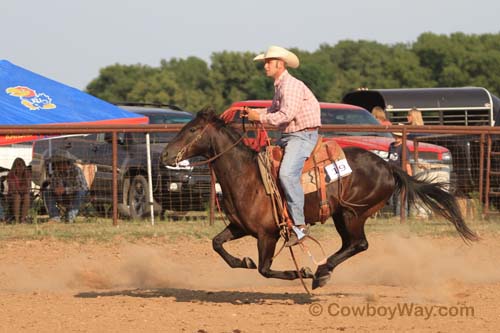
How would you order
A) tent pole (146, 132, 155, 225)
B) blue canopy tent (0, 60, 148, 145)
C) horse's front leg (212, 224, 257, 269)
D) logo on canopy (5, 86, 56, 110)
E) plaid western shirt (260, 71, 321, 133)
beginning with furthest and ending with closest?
1. logo on canopy (5, 86, 56, 110)
2. blue canopy tent (0, 60, 148, 145)
3. tent pole (146, 132, 155, 225)
4. horse's front leg (212, 224, 257, 269)
5. plaid western shirt (260, 71, 321, 133)

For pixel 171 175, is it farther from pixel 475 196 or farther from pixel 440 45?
pixel 440 45

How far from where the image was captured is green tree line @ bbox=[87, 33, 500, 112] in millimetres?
60250

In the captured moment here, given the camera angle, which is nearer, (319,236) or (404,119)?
(319,236)

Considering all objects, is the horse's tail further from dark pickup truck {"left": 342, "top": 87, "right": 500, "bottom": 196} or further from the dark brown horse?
dark pickup truck {"left": 342, "top": 87, "right": 500, "bottom": 196}

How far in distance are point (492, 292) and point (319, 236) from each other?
459 cm

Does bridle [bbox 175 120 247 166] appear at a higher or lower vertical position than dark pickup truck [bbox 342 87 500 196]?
lower

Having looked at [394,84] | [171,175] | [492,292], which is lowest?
[492,292]

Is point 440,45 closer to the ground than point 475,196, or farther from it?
farther from it

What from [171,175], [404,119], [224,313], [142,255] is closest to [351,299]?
[224,313]

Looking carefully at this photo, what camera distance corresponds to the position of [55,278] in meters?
11.9

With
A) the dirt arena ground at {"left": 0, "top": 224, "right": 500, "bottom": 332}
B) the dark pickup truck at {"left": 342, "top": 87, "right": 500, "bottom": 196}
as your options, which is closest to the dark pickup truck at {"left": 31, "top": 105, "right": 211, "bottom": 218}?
the dirt arena ground at {"left": 0, "top": 224, "right": 500, "bottom": 332}

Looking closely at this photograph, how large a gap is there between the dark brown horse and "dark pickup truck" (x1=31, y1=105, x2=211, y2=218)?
5866mm

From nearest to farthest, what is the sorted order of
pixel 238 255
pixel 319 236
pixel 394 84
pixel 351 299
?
pixel 351 299 < pixel 238 255 < pixel 319 236 < pixel 394 84

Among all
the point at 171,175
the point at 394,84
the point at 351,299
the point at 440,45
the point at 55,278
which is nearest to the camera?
the point at 351,299
